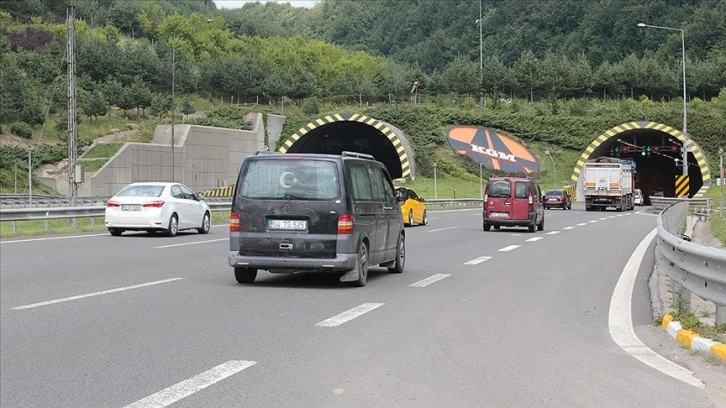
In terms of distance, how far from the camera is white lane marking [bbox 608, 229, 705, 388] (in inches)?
294

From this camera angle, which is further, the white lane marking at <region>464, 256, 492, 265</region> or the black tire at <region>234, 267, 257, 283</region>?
the white lane marking at <region>464, 256, 492, 265</region>

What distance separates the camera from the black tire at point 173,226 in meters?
25.9

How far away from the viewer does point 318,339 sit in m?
8.93

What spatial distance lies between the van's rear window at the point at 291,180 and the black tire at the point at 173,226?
41.7ft

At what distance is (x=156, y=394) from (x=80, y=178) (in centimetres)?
2858

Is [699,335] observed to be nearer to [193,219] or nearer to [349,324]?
[349,324]

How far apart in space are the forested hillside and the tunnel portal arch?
4.02m

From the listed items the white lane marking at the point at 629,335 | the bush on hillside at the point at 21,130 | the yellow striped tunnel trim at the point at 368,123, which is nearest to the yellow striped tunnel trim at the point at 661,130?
the yellow striped tunnel trim at the point at 368,123

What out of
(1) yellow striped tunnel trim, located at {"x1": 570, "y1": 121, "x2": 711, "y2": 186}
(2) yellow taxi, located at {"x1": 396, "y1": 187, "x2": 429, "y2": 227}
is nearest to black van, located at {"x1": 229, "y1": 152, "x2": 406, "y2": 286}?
(2) yellow taxi, located at {"x1": 396, "y1": 187, "x2": 429, "y2": 227}

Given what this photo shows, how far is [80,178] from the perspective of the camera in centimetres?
3362

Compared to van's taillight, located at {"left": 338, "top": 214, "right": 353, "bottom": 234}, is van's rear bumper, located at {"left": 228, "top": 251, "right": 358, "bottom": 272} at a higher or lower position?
lower

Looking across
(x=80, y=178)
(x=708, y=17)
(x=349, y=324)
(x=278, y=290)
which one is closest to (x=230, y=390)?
(x=349, y=324)

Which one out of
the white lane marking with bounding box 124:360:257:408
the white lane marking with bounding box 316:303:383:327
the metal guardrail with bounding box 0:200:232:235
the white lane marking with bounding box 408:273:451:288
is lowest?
the white lane marking with bounding box 408:273:451:288

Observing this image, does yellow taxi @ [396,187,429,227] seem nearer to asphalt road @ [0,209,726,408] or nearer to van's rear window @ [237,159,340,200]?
asphalt road @ [0,209,726,408]
